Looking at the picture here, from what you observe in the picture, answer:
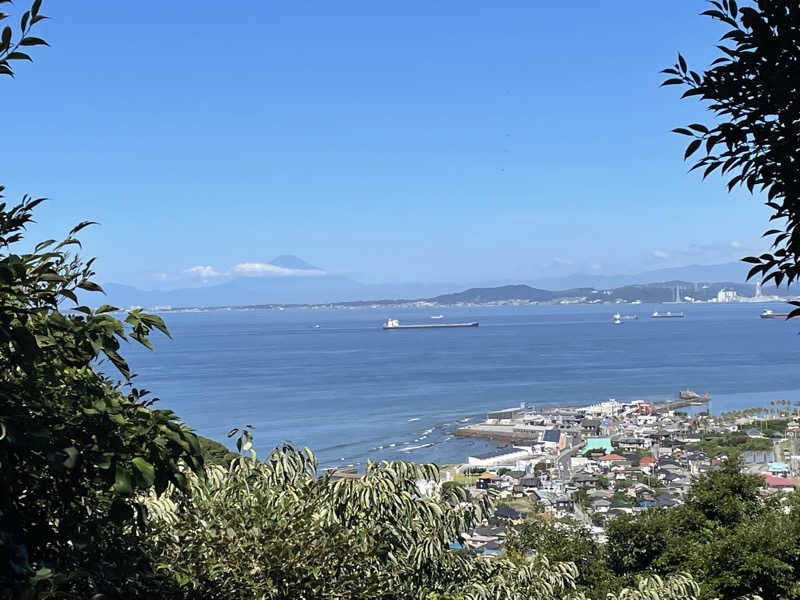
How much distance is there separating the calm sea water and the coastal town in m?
2.20

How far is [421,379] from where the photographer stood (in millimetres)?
56656

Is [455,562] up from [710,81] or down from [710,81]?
down

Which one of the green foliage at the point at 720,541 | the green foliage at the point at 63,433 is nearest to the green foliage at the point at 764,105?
the green foliage at the point at 63,433

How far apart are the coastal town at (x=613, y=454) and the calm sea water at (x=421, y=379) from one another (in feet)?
7.20

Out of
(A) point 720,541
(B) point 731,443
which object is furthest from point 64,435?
(B) point 731,443

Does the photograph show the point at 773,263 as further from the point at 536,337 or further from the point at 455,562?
the point at 536,337

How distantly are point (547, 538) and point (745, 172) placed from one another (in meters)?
7.78

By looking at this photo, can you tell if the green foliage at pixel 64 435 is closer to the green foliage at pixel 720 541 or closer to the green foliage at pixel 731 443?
the green foliage at pixel 720 541

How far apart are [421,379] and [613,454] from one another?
24.1 m

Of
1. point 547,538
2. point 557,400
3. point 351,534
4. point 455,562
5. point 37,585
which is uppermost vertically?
point 37,585

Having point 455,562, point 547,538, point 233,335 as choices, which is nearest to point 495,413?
point 547,538

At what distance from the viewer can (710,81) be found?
7.32 ft

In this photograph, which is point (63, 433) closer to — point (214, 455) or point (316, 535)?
point (316, 535)

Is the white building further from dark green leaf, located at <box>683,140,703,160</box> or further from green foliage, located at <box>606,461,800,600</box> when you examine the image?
dark green leaf, located at <box>683,140,703,160</box>
